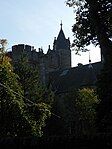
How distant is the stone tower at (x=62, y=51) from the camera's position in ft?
321

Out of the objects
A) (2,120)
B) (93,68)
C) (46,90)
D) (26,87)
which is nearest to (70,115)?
(46,90)

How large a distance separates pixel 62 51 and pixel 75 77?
58.8 feet

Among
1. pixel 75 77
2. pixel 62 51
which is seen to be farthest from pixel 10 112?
pixel 62 51

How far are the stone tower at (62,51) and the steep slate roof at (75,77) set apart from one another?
33.5ft

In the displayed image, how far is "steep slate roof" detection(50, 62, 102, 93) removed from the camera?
78081 mm

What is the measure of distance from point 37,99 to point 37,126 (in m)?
8.01

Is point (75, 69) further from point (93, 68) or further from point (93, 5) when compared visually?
point (93, 5)

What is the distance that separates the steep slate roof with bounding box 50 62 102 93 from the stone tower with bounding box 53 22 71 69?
33.5ft

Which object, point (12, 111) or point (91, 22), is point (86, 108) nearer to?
point (12, 111)

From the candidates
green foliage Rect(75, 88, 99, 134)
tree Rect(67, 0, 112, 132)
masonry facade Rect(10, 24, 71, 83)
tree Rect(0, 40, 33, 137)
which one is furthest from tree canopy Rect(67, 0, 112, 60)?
→ masonry facade Rect(10, 24, 71, 83)

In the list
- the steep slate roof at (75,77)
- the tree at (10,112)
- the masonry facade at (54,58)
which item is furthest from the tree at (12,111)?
the masonry facade at (54,58)

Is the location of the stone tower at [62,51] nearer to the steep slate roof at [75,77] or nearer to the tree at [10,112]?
the steep slate roof at [75,77]

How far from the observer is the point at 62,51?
326 feet

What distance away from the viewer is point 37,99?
42812 millimetres
